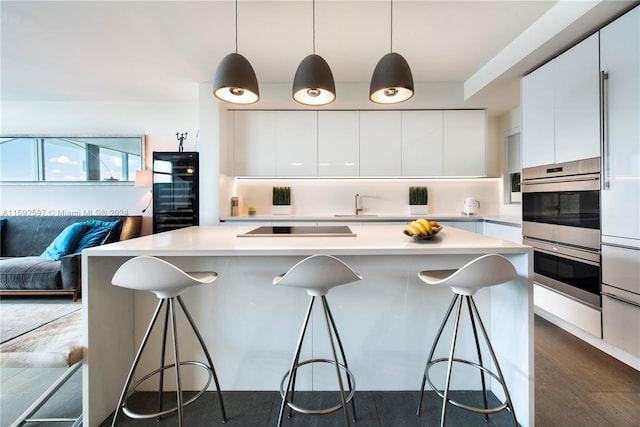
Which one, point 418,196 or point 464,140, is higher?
point 464,140

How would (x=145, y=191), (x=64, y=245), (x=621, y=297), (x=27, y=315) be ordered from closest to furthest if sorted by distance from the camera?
1. (x=621, y=297)
2. (x=27, y=315)
3. (x=64, y=245)
4. (x=145, y=191)

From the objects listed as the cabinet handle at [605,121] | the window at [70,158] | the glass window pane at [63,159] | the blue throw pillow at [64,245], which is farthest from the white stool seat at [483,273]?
the glass window pane at [63,159]

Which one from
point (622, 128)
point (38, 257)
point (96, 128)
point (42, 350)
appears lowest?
point (42, 350)

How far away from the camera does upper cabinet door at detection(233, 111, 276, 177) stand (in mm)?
3711

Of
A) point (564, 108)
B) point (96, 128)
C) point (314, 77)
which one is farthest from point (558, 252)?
point (96, 128)

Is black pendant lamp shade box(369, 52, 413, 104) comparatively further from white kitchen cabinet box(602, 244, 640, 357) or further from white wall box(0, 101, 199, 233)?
white wall box(0, 101, 199, 233)

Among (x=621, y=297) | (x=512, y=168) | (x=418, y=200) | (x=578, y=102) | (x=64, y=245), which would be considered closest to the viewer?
(x=621, y=297)

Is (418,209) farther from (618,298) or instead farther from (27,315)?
(27,315)

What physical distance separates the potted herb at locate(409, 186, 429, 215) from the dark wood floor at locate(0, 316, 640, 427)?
87.9 inches

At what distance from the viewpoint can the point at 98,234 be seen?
3439 mm

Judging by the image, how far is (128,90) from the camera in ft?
12.2

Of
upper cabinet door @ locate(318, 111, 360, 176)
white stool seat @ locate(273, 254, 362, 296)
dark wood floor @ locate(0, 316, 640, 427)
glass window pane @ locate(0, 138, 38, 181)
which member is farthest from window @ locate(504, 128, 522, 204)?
glass window pane @ locate(0, 138, 38, 181)

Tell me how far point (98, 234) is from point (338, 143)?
3.13 meters

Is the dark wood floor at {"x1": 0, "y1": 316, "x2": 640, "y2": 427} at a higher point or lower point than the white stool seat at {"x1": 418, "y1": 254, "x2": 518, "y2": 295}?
lower
